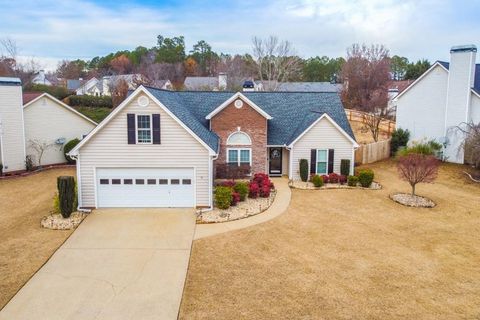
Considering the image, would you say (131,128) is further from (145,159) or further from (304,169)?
(304,169)

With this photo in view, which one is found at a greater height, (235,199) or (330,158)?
(330,158)

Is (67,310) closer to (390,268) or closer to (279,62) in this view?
(390,268)

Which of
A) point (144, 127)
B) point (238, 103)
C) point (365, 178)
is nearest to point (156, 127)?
point (144, 127)

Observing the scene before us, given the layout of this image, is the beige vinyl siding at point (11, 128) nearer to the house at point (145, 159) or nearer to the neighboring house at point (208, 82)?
the house at point (145, 159)

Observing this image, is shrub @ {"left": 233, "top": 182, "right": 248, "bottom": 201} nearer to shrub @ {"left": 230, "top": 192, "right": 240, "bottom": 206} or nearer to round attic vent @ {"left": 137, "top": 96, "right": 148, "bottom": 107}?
shrub @ {"left": 230, "top": 192, "right": 240, "bottom": 206}

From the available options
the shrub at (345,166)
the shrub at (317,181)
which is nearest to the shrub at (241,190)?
the shrub at (317,181)

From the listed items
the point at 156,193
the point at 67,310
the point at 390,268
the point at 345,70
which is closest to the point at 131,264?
the point at 67,310

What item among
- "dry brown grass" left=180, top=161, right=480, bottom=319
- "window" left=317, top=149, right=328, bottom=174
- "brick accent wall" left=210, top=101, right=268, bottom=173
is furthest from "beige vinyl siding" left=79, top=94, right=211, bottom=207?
"window" left=317, top=149, right=328, bottom=174
